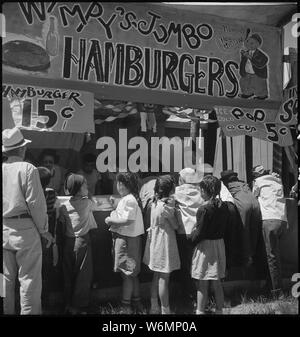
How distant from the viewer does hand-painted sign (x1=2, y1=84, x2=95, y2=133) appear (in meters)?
4.54

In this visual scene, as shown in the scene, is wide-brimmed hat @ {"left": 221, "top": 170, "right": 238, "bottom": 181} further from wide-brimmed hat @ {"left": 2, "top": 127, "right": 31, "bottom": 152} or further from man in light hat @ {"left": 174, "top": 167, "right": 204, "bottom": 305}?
wide-brimmed hat @ {"left": 2, "top": 127, "right": 31, "bottom": 152}

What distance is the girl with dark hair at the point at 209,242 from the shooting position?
4.29 m

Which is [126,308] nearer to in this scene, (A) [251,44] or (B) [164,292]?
(B) [164,292]

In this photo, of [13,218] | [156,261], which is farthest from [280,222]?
[13,218]

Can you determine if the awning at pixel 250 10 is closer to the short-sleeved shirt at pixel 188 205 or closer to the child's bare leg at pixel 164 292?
the short-sleeved shirt at pixel 188 205

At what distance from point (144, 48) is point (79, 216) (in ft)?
7.32

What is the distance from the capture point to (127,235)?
14.6ft

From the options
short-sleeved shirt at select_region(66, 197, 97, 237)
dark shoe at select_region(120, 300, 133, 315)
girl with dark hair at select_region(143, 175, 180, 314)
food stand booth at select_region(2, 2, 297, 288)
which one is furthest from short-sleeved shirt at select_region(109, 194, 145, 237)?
dark shoe at select_region(120, 300, 133, 315)

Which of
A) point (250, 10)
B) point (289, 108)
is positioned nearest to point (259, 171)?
point (289, 108)

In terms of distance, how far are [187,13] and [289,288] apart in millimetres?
3795

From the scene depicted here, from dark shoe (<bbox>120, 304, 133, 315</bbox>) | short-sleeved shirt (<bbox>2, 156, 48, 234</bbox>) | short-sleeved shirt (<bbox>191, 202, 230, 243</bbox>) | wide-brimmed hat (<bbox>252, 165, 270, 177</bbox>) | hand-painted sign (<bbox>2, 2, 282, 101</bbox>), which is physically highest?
hand-painted sign (<bbox>2, 2, 282, 101</bbox>)

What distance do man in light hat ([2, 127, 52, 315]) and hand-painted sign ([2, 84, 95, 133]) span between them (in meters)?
0.76

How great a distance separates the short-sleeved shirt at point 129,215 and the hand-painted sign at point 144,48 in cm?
150

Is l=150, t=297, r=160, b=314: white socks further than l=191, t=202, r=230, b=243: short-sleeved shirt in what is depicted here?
Yes
